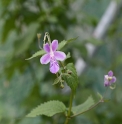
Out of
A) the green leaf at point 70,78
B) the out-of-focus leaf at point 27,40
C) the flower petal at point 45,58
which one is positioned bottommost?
the green leaf at point 70,78

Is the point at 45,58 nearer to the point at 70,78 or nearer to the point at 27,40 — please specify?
the point at 70,78

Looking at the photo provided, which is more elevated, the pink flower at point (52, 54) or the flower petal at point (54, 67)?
the pink flower at point (52, 54)

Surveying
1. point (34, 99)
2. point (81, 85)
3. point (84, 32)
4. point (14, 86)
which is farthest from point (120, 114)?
point (14, 86)

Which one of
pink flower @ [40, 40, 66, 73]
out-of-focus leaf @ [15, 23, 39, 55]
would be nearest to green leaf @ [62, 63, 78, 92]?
pink flower @ [40, 40, 66, 73]

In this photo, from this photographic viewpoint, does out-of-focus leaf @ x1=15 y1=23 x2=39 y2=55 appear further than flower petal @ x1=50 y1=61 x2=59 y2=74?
Yes

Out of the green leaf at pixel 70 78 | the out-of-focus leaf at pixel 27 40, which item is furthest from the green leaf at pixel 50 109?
the out-of-focus leaf at pixel 27 40

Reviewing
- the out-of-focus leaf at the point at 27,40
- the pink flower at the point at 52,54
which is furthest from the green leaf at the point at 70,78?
the out-of-focus leaf at the point at 27,40

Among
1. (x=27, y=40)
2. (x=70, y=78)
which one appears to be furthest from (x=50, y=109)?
(x=27, y=40)

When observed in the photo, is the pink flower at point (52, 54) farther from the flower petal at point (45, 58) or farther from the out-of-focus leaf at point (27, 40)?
the out-of-focus leaf at point (27, 40)

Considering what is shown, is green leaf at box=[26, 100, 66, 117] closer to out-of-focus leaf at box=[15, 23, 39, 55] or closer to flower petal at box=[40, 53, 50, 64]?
flower petal at box=[40, 53, 50, 64]

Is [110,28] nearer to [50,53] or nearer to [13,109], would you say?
[13,109]

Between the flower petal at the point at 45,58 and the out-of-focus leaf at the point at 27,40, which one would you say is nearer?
the flower petal at the point at 45,58
